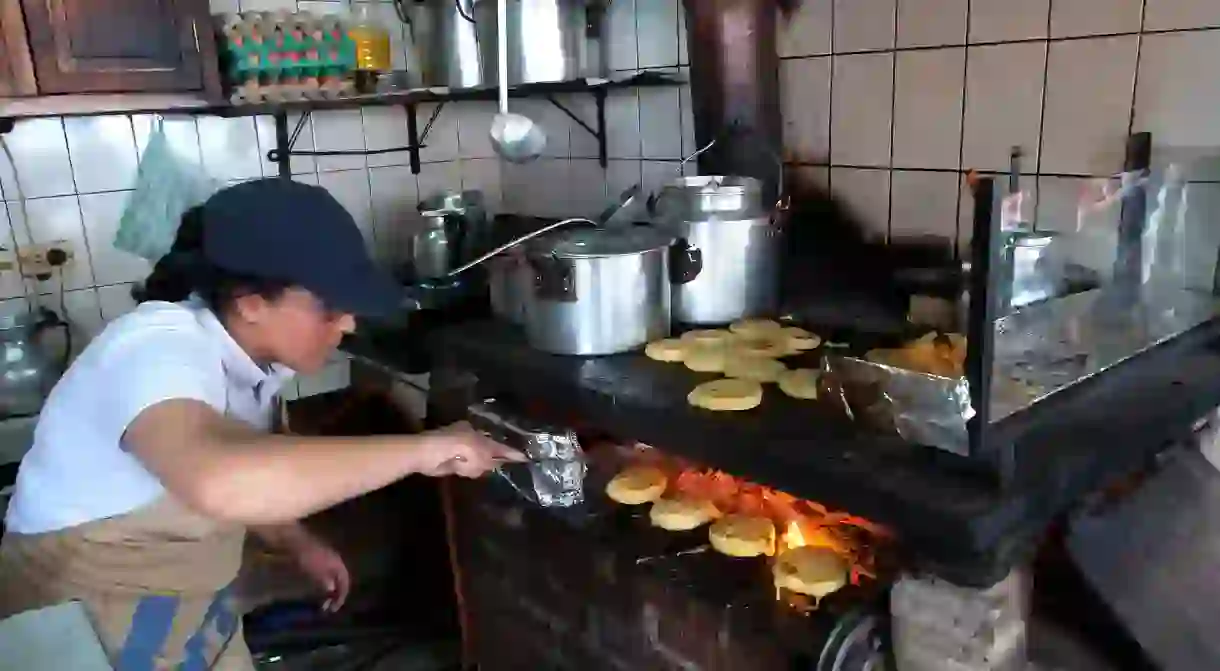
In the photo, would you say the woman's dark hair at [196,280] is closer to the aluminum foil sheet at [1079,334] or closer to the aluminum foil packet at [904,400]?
the aluminum foil packet at [904,400]

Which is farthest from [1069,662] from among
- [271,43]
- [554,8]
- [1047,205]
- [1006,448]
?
[271,43]

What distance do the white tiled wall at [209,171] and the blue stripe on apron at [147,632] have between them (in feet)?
2.85

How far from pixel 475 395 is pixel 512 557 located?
255 mm

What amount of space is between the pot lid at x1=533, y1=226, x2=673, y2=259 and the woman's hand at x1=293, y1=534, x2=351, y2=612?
2.01 ft

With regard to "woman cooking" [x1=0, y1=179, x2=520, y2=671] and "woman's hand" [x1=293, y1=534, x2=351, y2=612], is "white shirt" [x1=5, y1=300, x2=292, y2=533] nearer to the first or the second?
"woman cooking" [x1=0, y1=179, x2=520, y2=671]

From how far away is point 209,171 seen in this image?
6.15ft

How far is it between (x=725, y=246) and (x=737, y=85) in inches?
12.4

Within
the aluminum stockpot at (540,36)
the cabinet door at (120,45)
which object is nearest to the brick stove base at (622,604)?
the aluminum stockpot at (540,36)

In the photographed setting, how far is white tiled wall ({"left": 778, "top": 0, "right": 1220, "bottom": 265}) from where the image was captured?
112cm

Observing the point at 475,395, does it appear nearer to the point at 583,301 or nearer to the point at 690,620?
the point at 583,301

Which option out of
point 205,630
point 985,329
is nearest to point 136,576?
point 205,630

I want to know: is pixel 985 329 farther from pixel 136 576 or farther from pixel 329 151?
pixel 329 151

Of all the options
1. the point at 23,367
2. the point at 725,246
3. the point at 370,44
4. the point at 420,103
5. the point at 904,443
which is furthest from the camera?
the point at 420,103

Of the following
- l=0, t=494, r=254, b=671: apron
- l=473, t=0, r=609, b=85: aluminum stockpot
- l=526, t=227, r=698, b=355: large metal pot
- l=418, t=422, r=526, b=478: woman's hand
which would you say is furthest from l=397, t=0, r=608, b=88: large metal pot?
l=0, t=494, r=254, b=671: apron
